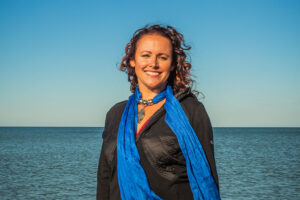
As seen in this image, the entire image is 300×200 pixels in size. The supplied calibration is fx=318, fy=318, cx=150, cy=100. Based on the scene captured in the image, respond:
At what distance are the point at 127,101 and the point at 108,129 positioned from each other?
28 centimetres

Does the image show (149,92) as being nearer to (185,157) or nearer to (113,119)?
(113,119)

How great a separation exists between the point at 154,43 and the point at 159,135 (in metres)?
0.68

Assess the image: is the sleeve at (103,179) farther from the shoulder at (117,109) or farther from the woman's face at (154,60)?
the woman's face at (154,60)

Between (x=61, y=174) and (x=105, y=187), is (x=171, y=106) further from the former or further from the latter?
(x=61, y=174)

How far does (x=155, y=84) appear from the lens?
7.81 feet

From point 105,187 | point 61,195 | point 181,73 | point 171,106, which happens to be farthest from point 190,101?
point 61,195

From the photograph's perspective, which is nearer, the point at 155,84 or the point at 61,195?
the point at 155,84

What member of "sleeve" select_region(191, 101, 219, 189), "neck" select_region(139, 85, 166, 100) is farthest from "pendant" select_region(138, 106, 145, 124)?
"sleeve" select_region(191, 101, 219, 189)

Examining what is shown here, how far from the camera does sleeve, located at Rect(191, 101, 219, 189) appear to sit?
84.7 inches

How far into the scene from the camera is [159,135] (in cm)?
218

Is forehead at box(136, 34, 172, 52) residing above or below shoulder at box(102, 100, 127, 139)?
above

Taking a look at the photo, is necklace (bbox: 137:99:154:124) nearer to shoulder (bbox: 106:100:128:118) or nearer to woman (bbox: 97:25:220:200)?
woman (bbox: 97:25:220:200)

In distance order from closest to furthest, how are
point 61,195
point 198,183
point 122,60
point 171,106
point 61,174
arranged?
point 198,183 < point 171,106 < point 122,60 < point 61,195 < point 61,174

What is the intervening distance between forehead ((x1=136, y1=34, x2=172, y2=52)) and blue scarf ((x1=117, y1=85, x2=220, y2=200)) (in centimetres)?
36
